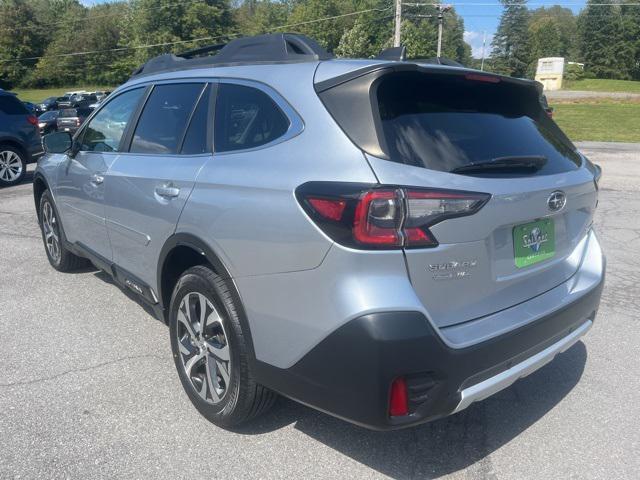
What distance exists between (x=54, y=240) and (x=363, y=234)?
4.38m

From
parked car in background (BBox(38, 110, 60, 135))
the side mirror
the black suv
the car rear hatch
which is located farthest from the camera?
parked car in background (BBox(38, 110, 60, 135))

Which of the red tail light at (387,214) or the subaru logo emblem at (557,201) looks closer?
the red tail light at (387,214)

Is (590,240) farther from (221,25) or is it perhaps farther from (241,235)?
(221,25)

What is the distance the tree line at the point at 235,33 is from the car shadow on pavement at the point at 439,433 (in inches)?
2549

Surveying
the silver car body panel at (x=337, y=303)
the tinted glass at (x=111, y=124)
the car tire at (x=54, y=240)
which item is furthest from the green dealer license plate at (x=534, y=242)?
the car tire at (x=54, y=240)

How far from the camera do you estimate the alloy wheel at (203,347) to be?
287 centimetres

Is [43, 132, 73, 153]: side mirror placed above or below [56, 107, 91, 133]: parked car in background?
above

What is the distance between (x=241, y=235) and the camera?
2580mm

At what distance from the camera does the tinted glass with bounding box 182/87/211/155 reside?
314 centimetres

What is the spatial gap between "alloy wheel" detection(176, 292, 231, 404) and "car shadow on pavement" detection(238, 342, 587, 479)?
0.97 feet


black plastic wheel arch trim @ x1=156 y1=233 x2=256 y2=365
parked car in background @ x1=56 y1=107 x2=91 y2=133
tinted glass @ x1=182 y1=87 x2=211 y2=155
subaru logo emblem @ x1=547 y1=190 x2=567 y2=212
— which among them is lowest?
parked car in background @ x1=56 y1=107 x2=91 y2=133

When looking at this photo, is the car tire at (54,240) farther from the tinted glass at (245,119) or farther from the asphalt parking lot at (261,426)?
the tinted glass at (245,119)

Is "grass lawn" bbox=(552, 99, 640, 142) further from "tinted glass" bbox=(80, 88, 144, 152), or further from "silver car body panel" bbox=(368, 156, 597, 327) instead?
"silver car body panel" bbox=(368, 156, 597, 327)

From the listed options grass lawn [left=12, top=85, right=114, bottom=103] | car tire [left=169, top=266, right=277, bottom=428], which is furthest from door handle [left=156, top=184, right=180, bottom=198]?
grass lawn [left=12, top=85, right=114, bottom=103]
